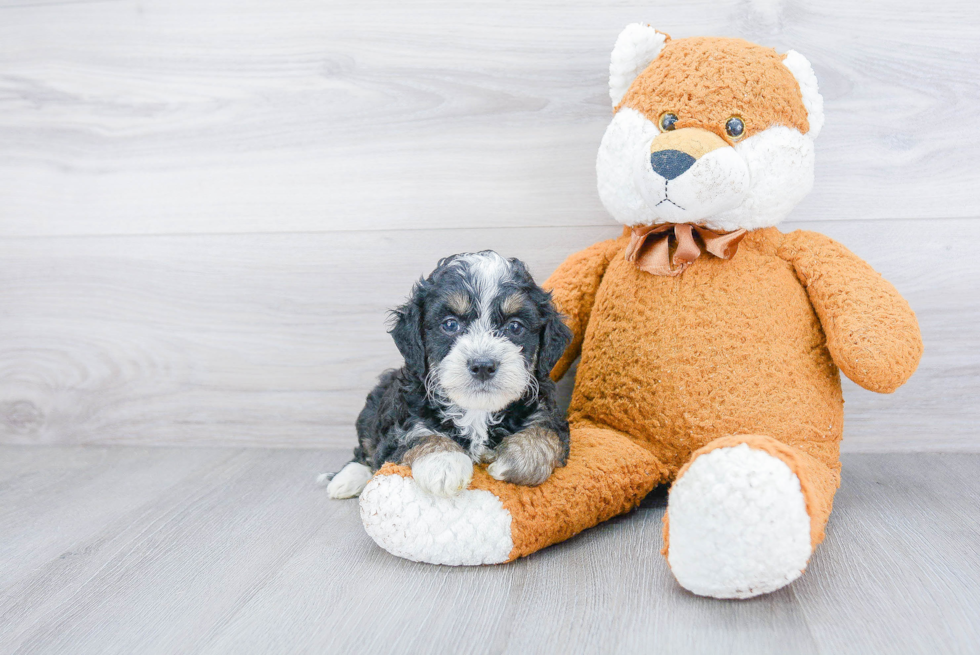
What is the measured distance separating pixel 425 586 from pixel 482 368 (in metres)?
0.40

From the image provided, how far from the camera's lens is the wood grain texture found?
1.85 meters

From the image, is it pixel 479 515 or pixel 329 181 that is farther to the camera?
pixel 329 181

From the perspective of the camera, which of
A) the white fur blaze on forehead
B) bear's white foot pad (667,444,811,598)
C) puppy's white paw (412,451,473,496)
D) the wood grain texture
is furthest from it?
the wood grain texture

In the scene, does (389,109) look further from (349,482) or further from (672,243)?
(349,482)

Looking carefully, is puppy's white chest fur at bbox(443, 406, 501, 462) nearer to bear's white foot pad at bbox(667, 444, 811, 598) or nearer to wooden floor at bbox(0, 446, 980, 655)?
wooden floor at bbox(0, 446, 980, 655)

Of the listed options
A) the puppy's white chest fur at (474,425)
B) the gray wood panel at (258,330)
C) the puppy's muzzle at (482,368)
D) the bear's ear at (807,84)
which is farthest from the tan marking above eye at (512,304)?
the bear's ear at (807,84)

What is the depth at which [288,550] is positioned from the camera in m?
1.51

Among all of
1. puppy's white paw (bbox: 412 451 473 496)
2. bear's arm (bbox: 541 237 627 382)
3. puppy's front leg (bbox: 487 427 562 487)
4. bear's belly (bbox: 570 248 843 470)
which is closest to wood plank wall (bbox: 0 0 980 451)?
bear's arm (bbox: 541 237 627 382)

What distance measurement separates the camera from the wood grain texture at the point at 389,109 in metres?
1.85

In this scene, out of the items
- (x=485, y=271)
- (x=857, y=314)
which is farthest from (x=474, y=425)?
(x=857, y=314)

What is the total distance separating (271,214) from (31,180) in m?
0.75

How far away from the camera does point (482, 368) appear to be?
1.35 metres

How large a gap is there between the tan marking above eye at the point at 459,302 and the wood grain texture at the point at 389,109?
64cm

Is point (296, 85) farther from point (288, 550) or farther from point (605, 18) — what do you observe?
point (288, 550)
